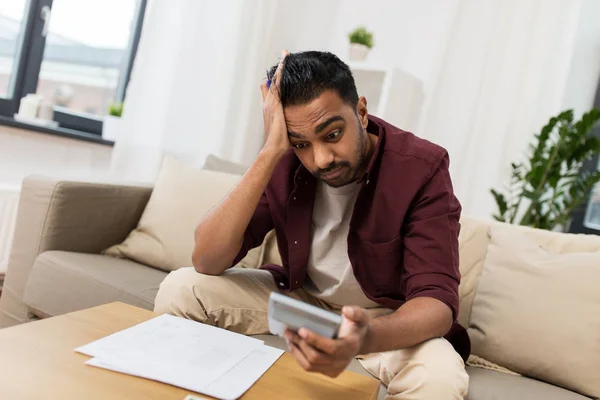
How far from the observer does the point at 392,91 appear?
102 inches

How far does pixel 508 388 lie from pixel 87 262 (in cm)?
123

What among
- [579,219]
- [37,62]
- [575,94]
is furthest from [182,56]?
[579,219]

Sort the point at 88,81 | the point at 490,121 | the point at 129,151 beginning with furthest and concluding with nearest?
the point at 88,81 < the point at 490,121 < the point at 129,151

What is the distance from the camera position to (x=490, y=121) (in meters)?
2.67

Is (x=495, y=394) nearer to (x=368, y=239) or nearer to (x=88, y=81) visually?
(x=368, y=239)

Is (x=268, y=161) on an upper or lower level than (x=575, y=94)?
lower

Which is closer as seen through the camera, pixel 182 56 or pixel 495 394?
pixel 495 394

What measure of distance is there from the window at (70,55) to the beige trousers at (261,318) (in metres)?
1.53

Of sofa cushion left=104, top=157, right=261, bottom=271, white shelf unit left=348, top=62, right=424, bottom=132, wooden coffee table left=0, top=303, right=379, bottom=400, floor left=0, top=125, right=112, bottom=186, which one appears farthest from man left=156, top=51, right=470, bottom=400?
white shelf unit left=348, top=62, right=424, bottom=132

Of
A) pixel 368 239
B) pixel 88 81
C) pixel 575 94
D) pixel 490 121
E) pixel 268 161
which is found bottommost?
pixel 368 239

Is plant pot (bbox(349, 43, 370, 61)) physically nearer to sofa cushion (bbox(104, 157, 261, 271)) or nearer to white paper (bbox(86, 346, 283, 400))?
sofa cushion (bbox(104, 157, 261, 271))

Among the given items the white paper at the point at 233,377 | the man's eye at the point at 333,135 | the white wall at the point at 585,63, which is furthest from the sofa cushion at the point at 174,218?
the white wall at the point at 585,63

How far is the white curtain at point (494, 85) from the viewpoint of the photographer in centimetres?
257

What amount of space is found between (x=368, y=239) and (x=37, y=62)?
2.04m
